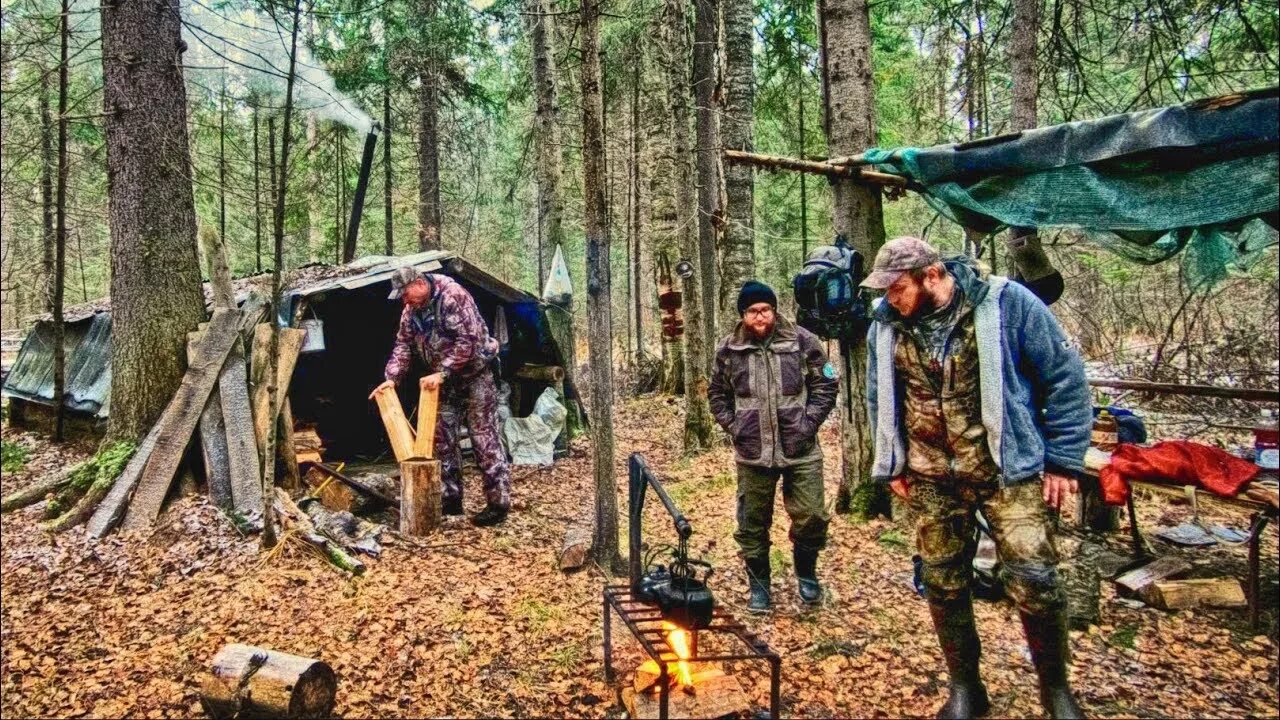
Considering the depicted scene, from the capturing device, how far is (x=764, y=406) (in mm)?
4375

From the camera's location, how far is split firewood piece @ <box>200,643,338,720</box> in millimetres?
3324

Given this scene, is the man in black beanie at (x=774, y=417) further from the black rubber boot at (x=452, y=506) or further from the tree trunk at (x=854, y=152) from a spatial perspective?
the black rubber boot at (x=452, y=506)

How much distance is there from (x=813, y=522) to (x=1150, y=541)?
3137 millimetres

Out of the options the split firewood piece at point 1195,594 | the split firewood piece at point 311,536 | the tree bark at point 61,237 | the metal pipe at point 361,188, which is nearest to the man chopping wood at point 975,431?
the split firewood piece at point 1195,594

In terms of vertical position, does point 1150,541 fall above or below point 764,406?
below

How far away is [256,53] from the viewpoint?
5.41 m

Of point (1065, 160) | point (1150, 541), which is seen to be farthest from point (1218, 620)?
Result: point (1065, 160)

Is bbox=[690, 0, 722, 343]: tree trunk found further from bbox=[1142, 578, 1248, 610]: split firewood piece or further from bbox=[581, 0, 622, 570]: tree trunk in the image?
bbox=[1142, 578, 1248, 610]: split firewood piece

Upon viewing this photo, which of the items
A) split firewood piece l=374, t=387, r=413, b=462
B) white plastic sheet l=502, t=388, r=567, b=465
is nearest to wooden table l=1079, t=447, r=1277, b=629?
split firewood piece l=374, t=387, r=413, b=462

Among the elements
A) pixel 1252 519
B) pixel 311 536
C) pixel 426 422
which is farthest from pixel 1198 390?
pixel 311 536

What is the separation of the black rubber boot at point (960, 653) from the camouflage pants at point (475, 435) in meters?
4.30

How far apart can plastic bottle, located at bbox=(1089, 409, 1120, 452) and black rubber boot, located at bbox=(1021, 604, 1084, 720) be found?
12.0 feet

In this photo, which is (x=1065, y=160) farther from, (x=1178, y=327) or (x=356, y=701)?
(x=1178, y=327)

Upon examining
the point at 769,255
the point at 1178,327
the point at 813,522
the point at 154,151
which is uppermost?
the point at 769,255
